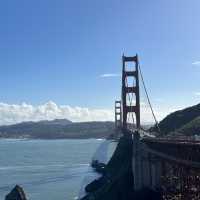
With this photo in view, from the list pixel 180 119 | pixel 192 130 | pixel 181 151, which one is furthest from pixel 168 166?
pixel 180 119

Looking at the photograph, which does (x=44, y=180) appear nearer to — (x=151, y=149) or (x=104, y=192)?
(x=104, y=192)

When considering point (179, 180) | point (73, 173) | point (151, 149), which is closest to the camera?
point (179, 180)

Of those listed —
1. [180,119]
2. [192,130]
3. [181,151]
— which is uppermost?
[180,119]

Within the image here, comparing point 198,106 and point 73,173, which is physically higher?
point 198,106

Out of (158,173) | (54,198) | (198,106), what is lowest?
(54,198)

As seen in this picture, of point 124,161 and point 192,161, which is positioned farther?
point 124,161

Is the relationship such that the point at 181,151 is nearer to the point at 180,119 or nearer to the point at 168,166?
the point at 168,166

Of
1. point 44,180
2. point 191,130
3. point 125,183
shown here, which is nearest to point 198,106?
point 191,130

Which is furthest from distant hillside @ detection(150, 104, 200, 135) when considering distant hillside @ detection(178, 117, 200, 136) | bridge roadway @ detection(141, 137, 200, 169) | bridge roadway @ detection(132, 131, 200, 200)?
bridge roadway @ detection(141, 137, 200, 169)

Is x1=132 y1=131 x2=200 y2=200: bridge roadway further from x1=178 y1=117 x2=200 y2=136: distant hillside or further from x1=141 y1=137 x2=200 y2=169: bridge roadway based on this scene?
x1=178 y1=117 x2=200 y2=136: distant hillside

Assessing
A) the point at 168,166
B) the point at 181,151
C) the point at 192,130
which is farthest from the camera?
the point at 192,130

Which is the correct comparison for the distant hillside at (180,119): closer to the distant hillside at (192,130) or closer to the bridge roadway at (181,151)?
the distant hillside at (192,130)
